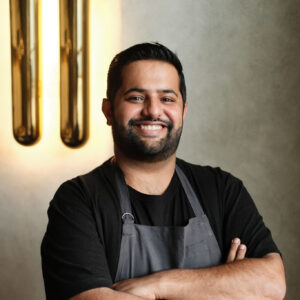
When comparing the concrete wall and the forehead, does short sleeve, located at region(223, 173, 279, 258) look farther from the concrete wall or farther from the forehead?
the concrete wall

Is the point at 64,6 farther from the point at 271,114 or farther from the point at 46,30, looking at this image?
the point at 271,114

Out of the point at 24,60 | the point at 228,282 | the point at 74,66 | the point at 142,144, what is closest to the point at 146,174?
the point at 142,144

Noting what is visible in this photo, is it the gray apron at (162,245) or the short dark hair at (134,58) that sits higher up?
the short dark hair at (134,58)

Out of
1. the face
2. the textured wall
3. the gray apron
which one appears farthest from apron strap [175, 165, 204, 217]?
the textured wall

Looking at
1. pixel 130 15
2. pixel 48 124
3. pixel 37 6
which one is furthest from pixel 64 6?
pixel 48 124

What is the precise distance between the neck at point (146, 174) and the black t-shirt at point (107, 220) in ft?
0.12

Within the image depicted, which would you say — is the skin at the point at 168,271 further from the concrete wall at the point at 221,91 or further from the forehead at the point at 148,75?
the concrete wall at the point at 221,91

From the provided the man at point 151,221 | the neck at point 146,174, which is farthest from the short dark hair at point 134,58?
the neck at point 146,174

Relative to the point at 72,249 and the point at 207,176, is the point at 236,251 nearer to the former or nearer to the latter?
the point at 207,176

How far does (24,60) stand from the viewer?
228 cm

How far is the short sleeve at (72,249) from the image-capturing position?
1.34 meters

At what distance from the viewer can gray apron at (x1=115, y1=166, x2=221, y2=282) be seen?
150cm

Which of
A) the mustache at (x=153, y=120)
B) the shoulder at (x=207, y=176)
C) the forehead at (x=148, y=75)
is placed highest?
the forehead at (x=148, y=75)

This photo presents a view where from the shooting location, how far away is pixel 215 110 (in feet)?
7.84
